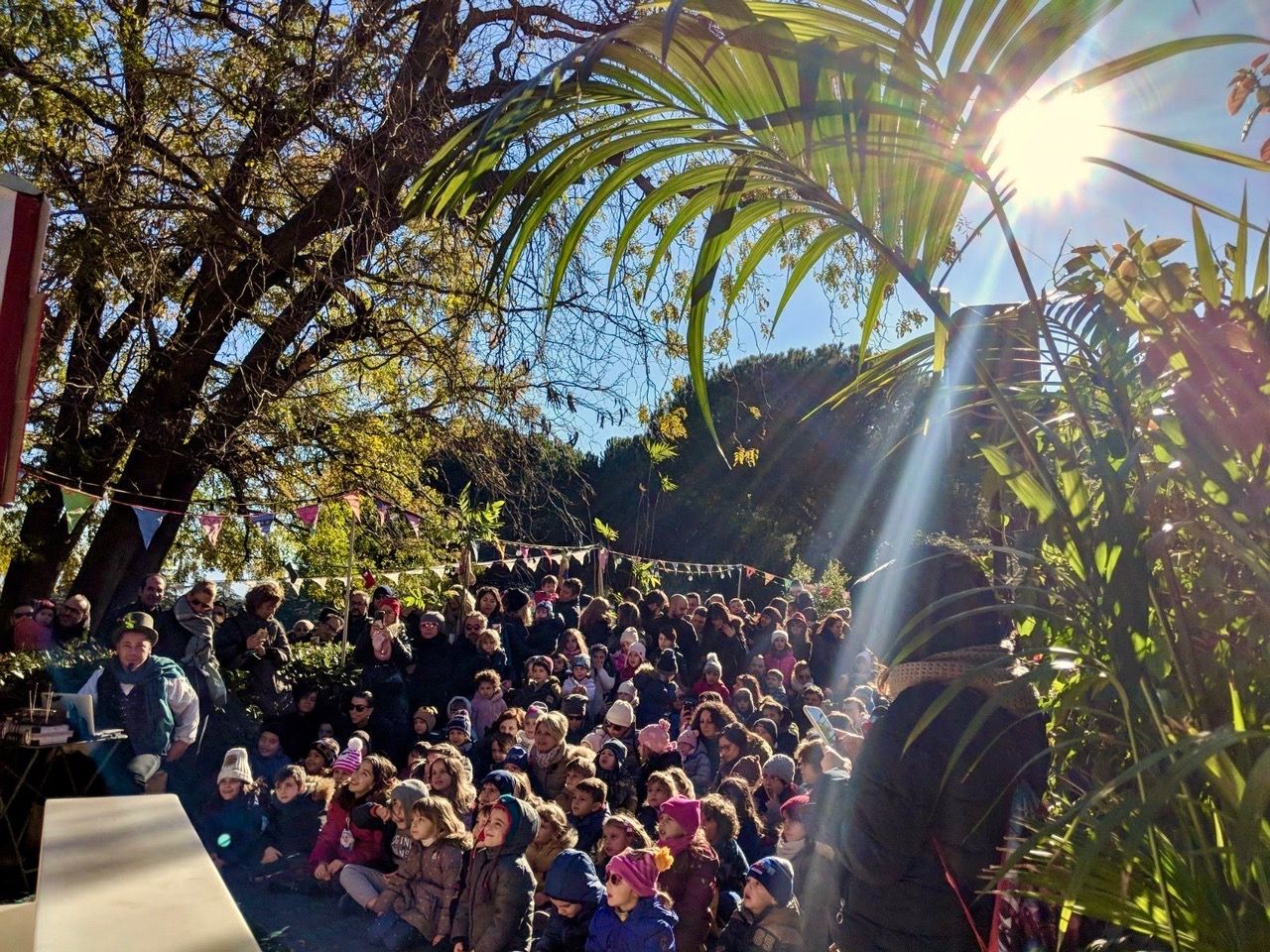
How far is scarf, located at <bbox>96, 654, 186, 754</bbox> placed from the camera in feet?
22.6

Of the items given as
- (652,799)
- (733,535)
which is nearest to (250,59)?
(652,799)

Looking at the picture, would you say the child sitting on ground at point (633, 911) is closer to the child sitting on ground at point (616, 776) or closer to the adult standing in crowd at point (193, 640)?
the child sitting on ground at point (616, 776)

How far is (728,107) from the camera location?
170cm

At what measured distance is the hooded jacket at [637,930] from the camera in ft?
14.7

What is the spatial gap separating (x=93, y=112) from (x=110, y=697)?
3.71 metres

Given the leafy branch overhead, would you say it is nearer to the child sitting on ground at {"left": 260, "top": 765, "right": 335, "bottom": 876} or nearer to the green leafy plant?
the green leafy plant

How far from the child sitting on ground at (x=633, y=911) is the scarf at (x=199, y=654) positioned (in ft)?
14.0

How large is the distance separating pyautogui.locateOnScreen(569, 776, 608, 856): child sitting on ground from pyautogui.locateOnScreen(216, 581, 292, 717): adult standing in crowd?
3463 millimetres

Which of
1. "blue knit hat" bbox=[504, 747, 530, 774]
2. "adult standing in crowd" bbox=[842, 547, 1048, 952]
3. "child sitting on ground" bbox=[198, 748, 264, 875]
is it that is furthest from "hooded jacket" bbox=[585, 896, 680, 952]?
"child sitting on ground" bbox=[198, 748, 264, 875]

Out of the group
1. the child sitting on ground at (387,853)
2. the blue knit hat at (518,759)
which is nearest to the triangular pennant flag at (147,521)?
the child sitting on ground at (387,853)

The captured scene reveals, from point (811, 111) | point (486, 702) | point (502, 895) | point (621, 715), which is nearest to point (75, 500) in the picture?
point (486, 702)

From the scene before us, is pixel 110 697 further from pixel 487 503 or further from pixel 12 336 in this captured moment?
pixel 12 336

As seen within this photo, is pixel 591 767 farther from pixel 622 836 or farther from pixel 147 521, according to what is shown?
pixel 147 521

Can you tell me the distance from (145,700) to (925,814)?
5947 mm
